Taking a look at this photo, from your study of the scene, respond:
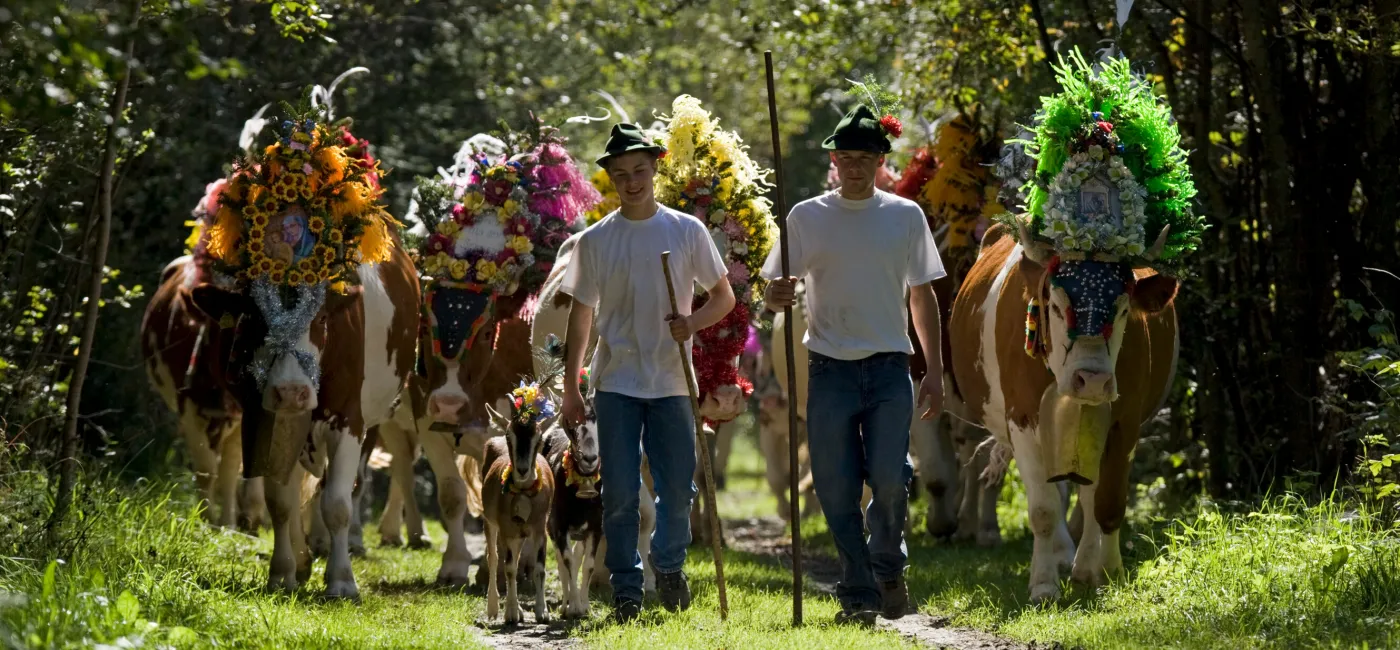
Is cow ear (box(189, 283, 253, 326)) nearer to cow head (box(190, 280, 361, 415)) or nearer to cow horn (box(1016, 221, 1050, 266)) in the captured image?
cow head (box(190, 280, 361, 415))

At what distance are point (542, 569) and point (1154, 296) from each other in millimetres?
3387

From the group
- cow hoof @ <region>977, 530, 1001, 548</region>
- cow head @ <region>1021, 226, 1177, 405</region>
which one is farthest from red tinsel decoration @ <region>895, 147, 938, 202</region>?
cow head @ <region>1021, 226, 1177, 405</region>

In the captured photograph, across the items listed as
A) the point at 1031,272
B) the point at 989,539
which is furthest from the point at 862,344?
the point at 989,539

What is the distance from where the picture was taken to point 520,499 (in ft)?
30.9

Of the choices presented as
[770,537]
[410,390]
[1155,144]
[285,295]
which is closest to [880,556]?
[1155,144]

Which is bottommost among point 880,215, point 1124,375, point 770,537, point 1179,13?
point 770,537

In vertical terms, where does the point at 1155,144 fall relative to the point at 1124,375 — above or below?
above

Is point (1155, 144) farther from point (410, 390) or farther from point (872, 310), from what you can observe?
point (410, 390)

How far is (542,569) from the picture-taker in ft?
31.3

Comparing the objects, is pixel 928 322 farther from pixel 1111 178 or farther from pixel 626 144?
pixel 626 144

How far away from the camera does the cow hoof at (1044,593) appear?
9.52 m

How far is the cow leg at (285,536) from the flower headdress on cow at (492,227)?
1314 millimetres

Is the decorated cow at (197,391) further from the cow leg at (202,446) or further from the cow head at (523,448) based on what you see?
the cow head at (523,448)

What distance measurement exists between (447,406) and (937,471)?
4.04 metres
